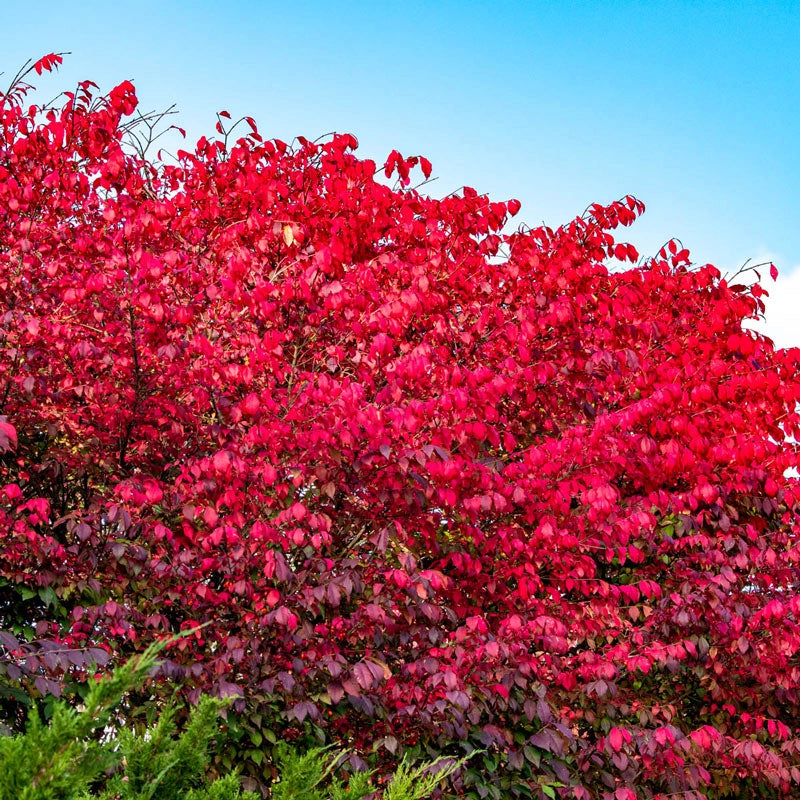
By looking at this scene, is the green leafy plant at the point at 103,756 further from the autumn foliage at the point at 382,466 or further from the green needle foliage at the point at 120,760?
the autumn foliage at the point at 382,466

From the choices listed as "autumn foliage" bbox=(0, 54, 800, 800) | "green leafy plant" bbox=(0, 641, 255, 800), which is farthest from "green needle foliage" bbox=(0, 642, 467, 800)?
"autumn foliage" bbox=(0, 54, 800, 800)

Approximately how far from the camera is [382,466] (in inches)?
198

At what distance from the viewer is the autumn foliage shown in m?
4.87

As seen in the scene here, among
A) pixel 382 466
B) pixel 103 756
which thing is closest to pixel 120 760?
pixel 103 756

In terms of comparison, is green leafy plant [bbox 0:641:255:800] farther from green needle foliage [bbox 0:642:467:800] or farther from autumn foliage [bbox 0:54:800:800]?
autumn foliage [bbox 0:54:800:800]

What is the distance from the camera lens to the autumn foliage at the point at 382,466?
16.0 ft

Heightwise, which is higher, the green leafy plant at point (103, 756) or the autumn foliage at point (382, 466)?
the autumn foliage at point (382, 466)

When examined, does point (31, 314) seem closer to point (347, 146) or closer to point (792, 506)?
point (347, 146)

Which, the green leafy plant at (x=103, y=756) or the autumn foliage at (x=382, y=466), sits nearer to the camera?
the green leafy plant at (x=103, y=756)

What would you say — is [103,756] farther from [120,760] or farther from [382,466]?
[382,466]

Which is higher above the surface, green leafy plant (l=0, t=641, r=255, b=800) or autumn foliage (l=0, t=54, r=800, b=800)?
autumn foliage (l=0, t=54, r=800, b=800)

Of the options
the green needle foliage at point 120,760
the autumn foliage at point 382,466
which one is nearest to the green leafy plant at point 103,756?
the green needle foliage at point 120,760

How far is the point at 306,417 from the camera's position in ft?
16.2

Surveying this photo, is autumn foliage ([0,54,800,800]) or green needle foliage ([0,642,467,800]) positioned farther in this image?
autumn foliage ([0,54,800,800])
